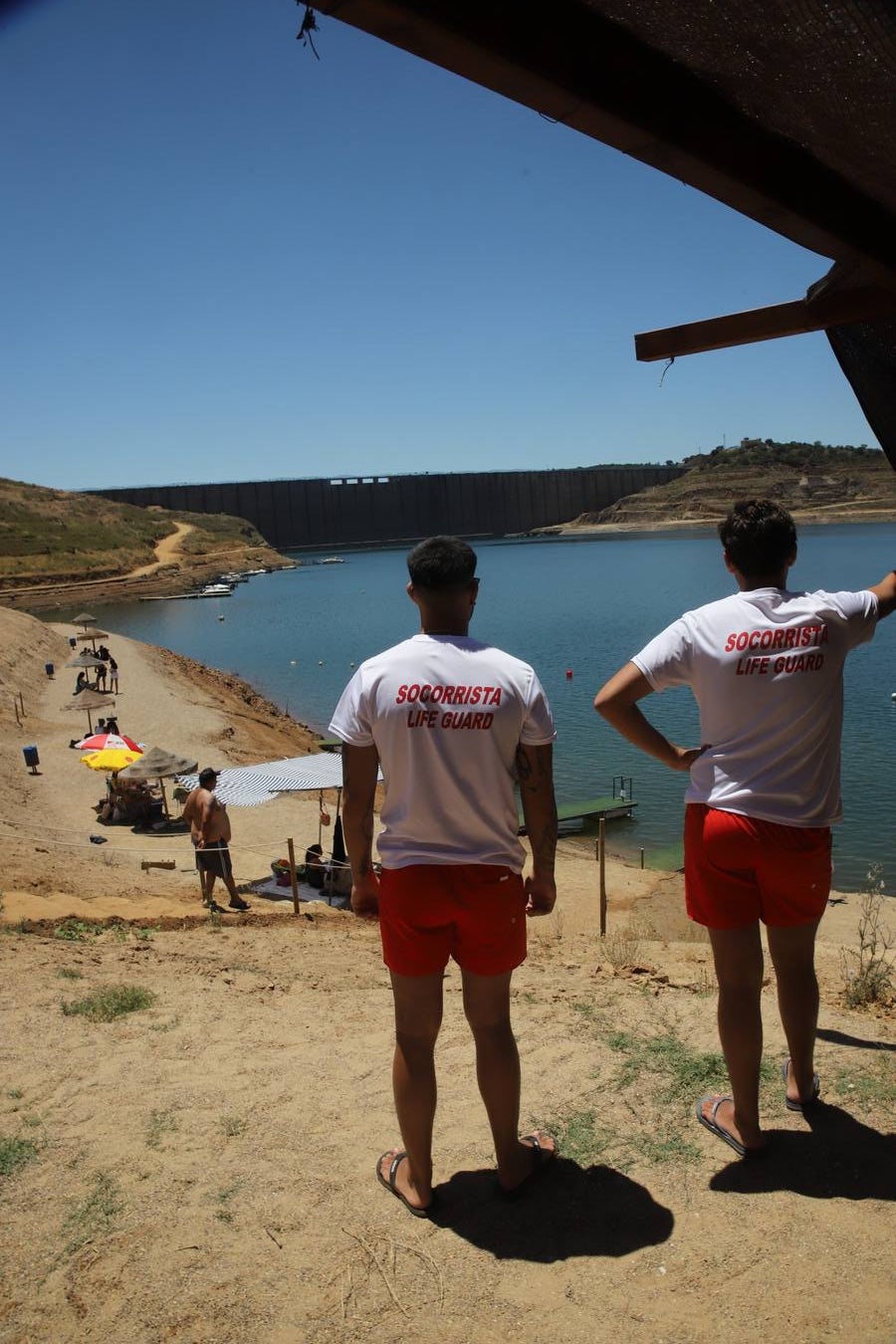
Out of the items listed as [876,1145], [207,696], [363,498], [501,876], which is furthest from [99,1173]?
[363,498]

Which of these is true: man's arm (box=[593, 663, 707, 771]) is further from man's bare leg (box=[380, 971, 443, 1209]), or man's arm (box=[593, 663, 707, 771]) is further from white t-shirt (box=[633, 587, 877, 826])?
man's bare leg (box=[380, 971, 443, 1209])

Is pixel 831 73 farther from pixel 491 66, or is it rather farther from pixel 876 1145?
pixel 876 1145

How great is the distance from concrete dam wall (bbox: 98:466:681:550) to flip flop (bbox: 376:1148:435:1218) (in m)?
145

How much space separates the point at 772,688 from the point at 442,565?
986 mm

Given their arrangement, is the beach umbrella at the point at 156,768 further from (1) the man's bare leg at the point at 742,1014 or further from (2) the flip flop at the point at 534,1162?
(1) the man's bare leg at the point at 742,1014

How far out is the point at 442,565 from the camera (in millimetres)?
2943

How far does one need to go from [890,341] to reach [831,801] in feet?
4.39

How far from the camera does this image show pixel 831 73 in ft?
7.07

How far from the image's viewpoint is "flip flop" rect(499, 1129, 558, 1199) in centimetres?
312

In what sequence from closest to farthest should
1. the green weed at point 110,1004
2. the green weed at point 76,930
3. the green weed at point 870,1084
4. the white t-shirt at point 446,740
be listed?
the white t-shirt at point 446,740, the green weed at point 870,1084, the green weed at point 110,1004, the green weed at point 76,930

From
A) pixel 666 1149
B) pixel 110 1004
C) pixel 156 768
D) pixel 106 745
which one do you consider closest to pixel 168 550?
pixel 106 745

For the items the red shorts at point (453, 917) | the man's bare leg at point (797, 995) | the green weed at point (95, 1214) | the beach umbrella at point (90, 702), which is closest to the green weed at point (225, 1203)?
the green weed at point (95, 1214)

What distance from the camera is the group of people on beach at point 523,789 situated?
284 cm

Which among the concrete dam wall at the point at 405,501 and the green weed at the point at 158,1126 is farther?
the concrete dam wall at the point at 405,501
